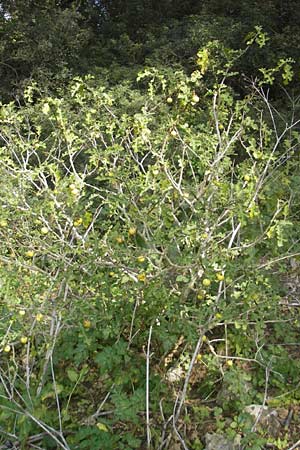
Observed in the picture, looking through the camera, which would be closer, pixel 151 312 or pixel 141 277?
pixel 141 277

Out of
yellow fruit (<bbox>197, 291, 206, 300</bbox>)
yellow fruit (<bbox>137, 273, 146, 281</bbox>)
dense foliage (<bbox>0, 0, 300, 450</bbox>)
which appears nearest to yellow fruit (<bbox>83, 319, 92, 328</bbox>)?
dense foliage (<bbox>0, 0, 300, 450</bbox>)

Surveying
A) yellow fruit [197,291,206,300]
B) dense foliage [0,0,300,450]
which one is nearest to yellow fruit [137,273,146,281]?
dense foliage [0,0,300,450]

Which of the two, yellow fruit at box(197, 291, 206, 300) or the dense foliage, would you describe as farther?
yellow fruit at box(197, 291, 206, 300)

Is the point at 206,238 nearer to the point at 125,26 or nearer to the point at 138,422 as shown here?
the point at 138,422

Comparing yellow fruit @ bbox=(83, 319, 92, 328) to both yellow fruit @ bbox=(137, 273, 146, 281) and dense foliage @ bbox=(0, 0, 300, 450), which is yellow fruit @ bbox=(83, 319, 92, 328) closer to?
dense foliage @ bbox=(0, 0, 300, 450)

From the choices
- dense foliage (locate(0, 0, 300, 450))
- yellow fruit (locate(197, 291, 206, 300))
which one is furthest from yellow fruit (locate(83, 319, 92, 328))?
yellow fruit (locate(197, 291, 206, 300))

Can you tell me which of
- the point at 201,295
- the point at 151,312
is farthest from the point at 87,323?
the point at 201,295

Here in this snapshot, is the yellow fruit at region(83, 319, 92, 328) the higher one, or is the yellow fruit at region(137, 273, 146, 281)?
the yellow fruit at region(137, 273, 146, 281)

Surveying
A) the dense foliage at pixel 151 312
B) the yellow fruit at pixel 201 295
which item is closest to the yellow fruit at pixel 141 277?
the dense foliage at pixel 151 312

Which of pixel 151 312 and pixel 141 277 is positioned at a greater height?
pixel 141 277

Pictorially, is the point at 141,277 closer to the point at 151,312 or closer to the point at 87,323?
the point at 151,312

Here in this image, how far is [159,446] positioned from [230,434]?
0.93 ft

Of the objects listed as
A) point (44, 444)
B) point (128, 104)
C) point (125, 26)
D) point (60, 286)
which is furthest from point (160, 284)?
point (125, 26)

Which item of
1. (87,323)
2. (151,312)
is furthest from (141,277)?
(87,323)
